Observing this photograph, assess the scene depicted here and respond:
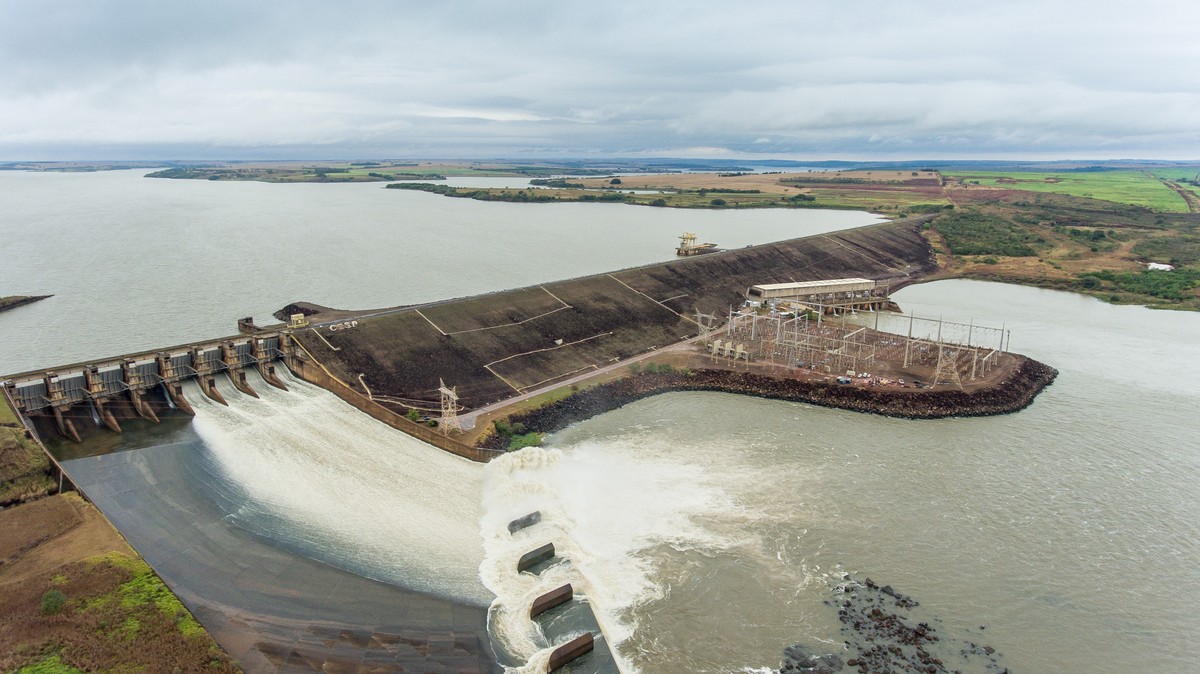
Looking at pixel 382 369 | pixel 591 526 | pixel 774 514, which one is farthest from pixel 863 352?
pixel 382 369

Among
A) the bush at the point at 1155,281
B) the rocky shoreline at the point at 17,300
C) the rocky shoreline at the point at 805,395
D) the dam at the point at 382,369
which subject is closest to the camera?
the dam at the point at 382,369

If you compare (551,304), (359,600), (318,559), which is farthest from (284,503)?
(551,304)

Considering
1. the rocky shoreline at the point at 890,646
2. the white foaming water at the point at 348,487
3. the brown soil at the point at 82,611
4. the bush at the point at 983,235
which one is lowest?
the rocky shoreline at the point at 890,646

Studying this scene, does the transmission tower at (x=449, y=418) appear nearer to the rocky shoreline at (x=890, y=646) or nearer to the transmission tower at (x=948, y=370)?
the rocky shoreline at (x=890, y=646)

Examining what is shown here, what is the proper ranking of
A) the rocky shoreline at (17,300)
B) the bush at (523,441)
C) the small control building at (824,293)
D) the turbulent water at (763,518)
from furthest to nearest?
the small control building at (824,293), the rocky shoreline at (17,300), the bush at (523,441), the turbulent water at (763,518)

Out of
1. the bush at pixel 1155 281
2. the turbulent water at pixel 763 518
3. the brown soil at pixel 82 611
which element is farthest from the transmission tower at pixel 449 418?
the bush at pixel 1155 281

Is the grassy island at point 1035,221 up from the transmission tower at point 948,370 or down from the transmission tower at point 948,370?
up

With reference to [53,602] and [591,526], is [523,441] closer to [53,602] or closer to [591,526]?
[591,526]

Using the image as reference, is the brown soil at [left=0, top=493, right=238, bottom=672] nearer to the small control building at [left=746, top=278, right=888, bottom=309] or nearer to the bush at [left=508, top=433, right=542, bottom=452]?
the bush at [left=508, top=433, right=542, bottom=452]
